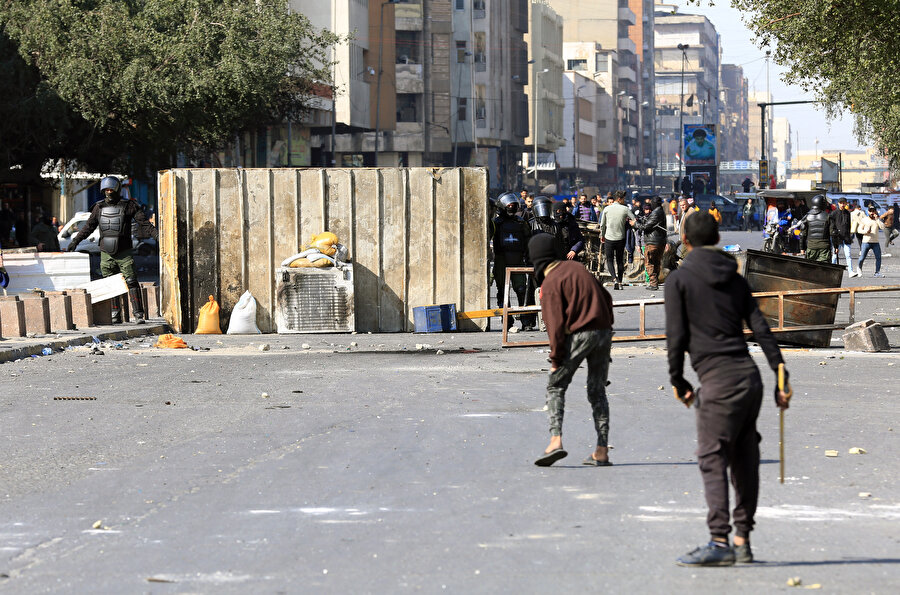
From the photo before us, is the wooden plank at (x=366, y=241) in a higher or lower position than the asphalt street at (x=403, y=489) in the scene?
higher

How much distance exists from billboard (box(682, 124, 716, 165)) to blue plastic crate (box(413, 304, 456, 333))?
80.9 m

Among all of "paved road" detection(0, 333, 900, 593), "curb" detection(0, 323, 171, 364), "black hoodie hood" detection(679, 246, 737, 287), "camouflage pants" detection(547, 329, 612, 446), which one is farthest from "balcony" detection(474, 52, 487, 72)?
"black hoodie hood" detection(679, 246, 737, 287)

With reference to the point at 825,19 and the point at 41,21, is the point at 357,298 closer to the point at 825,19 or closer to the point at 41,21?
the point at 825,19

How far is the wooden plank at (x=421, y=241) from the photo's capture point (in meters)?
19.6

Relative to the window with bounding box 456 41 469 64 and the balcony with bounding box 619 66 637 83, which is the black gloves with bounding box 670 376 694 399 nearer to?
the window with bounding box 456 41 469 64

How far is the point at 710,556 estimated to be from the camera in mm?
5754

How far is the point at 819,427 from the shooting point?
10.0m

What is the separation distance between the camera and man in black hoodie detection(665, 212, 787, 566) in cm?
581

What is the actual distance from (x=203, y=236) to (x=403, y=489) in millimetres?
12526

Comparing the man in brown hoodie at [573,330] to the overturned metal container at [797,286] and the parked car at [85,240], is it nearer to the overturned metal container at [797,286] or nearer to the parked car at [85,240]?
the overturned metal container at [797,286]

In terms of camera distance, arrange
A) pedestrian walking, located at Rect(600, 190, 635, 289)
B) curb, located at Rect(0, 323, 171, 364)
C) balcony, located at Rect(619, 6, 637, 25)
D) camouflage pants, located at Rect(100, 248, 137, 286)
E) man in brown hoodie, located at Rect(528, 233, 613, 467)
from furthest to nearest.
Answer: balcony, located at Rect(619, 6, 637, 25)
pedestrian walking, located at Rect(600, 190, 635, 289)
camouflage pants, located at Rect(100, 248, 137, 286)
curb, located at Rect(0, 323, 171, 364)
man in brown hoodie, located at Rect(528, 233, 613, 467)

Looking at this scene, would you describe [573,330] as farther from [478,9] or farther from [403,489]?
[478,9]

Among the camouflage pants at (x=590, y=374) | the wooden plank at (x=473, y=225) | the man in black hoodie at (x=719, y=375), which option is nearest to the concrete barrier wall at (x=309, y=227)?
the wooden plank at (x=473, y=225)

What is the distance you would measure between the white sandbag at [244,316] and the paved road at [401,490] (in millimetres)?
5756
